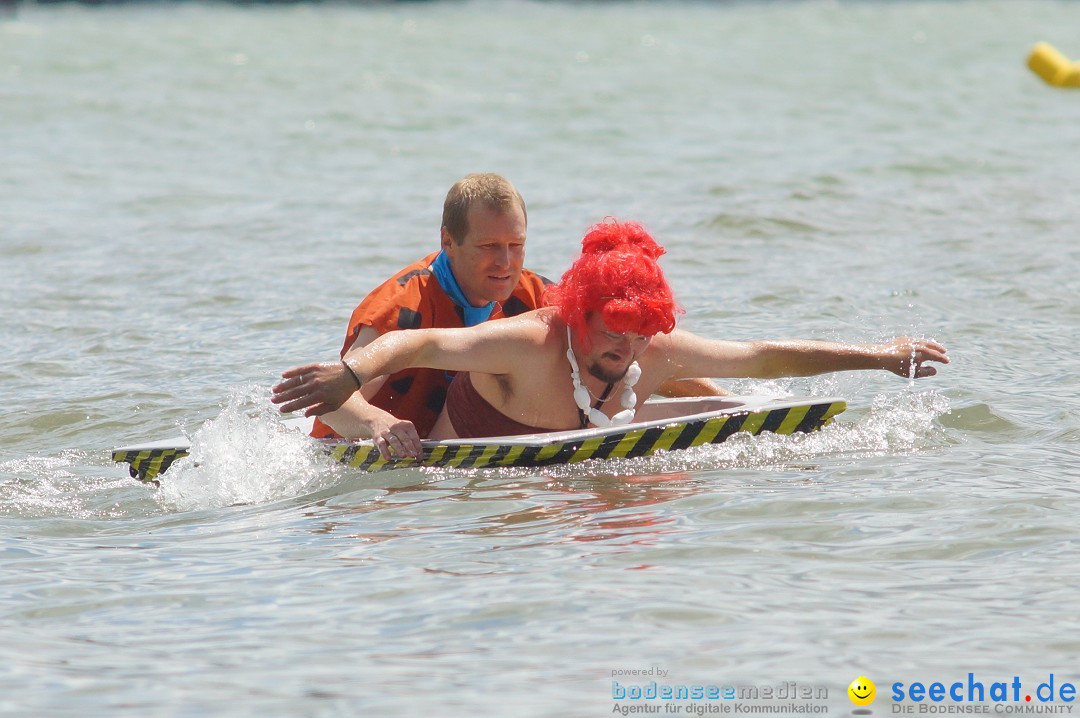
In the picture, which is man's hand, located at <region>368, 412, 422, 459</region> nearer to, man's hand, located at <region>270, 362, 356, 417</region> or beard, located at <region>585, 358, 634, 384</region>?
man's hand, located at <region>270, 362, 356, 417</region>

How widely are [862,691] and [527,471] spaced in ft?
7.92

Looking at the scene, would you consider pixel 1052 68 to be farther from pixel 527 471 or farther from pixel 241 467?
pixel 241 467

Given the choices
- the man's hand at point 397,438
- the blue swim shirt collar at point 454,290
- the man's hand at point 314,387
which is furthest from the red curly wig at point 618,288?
the man's hand at point 314,387

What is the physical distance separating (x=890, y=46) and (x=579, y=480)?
25.4 m

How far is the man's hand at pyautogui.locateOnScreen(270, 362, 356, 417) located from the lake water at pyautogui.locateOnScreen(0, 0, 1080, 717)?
1.58 feet

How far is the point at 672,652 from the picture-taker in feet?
12.8

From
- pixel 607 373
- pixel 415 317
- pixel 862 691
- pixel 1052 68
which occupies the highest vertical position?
pixel 1052 68

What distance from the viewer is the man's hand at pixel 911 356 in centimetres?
597

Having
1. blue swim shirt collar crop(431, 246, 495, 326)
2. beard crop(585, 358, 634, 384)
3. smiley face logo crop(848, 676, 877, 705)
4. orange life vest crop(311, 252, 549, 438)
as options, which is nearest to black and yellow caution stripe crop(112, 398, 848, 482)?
beard crop(585, 358, 634, 384)

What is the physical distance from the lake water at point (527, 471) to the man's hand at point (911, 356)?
39cm

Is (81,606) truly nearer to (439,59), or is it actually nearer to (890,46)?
(439,59)

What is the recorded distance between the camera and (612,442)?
579cm

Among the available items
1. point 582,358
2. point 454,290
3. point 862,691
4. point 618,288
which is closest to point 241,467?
point 454,290

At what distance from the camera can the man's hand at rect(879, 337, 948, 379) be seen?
5.97m
